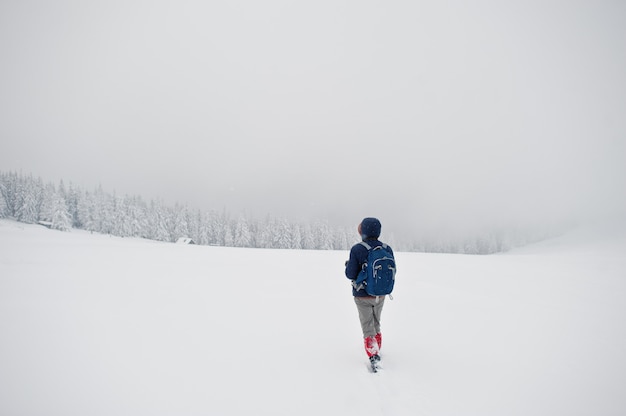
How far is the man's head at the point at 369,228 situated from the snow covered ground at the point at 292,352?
2.44 m

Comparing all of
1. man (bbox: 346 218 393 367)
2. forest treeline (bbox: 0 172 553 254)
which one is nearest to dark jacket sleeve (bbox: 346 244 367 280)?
man (bbox: 346 218 393 367)

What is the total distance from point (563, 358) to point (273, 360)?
557 cm

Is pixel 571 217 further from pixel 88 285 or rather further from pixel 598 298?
pixel 88 285

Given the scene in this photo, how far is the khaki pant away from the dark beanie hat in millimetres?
1180

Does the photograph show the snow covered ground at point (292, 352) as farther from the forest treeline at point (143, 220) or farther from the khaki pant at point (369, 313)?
the forest treeline at point (143, 220)

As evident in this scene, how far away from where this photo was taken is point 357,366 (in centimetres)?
489

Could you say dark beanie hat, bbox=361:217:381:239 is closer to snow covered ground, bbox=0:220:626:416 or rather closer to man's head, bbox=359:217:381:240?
man's head, bbox=359:217:381:240

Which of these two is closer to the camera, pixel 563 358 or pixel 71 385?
pixel 71 385

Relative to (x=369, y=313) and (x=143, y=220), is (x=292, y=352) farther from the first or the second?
(x=143, y=220)

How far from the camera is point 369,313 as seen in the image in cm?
490

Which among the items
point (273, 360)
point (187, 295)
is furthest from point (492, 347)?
point (187, 295)

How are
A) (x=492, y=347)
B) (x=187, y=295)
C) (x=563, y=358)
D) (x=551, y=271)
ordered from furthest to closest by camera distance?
(x=551, y=271), (x=187, y=295), (x=492, y=347), (x=563, y=358)

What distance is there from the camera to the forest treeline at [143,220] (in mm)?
58656

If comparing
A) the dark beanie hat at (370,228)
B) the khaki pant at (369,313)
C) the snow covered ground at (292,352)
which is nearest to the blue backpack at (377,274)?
the khaki pant at (369,313)
